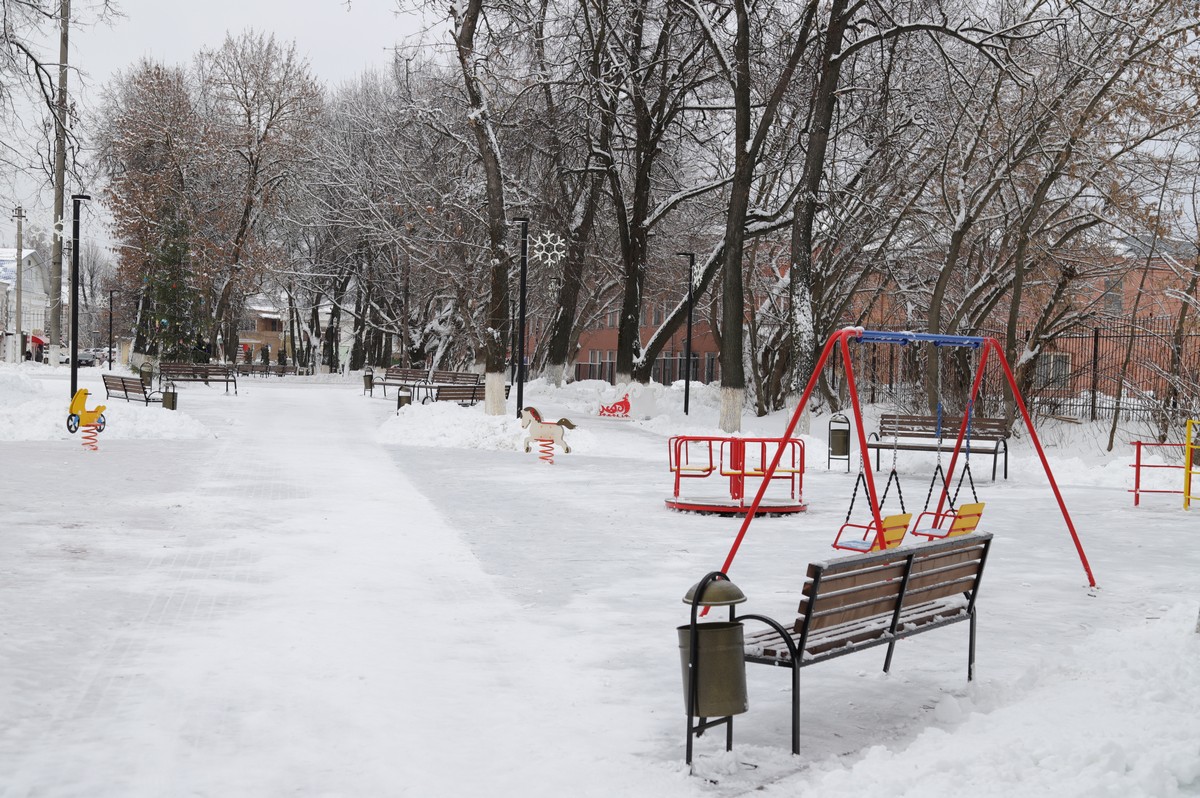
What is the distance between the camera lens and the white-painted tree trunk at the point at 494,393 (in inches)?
1051

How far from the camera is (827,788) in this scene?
198 inches

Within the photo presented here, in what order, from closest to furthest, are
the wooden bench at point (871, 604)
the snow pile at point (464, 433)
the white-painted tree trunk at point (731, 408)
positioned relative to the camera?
1. the wooden bench at point (871, 604)
2. the snow pile at point (464, 433)
3. the white-painted tree trunk at point (731, 408)

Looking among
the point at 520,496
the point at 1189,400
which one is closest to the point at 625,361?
the point at 1189,400

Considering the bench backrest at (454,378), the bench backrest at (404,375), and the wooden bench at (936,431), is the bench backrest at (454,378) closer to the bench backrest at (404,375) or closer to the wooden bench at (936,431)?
the bench backrest at (404,375)

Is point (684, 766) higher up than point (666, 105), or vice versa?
point (666, 105)

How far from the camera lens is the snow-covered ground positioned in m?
5.22

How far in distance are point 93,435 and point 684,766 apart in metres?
17.2

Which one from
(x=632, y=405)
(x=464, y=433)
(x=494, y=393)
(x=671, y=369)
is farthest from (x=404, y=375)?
(x=671, y=369)

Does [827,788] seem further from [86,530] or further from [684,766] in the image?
[86,530]

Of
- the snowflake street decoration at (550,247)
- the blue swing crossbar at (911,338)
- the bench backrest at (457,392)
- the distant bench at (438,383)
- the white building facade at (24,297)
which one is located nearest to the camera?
the blue swing crossbar at (911,338)

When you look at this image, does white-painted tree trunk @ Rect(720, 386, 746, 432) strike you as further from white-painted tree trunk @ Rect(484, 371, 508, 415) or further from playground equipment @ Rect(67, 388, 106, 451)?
playground equipment @ Rect(67, 388, 106, 451)

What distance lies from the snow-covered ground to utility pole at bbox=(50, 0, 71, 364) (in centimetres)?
690

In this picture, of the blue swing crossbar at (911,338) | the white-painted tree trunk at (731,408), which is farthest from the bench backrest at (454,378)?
the blue swing crossbar at (911,338)

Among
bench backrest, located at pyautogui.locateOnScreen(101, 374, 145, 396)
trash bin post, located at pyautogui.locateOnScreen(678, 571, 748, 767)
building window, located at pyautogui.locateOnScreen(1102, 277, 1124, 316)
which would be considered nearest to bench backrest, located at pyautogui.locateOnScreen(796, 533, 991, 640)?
trash bin post, located at pyautogui.locateOnScreen(678, 571, 748, 767)
